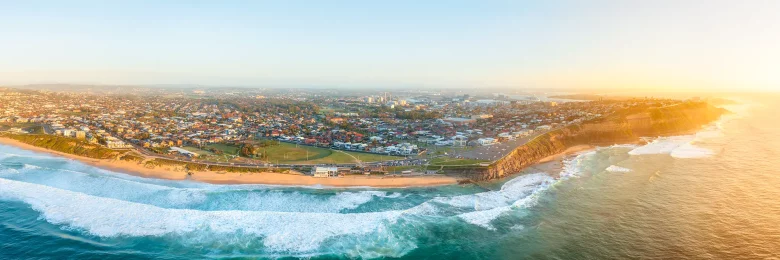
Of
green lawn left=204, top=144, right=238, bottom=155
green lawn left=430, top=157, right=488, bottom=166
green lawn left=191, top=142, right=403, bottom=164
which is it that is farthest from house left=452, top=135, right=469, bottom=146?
green lawn left=204, top=144, right=238, bottom=155

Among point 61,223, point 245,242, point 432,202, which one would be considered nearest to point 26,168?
point 61,223

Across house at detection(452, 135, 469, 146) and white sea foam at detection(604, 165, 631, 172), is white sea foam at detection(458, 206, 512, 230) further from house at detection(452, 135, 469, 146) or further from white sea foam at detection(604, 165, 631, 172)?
house at detection(452, 135, 469, 146)

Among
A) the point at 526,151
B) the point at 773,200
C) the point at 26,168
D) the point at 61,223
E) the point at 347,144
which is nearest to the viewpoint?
the point at 61,223

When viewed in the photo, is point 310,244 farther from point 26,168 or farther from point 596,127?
point 596,127

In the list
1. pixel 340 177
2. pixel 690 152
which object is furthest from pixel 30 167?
pixel 690 152

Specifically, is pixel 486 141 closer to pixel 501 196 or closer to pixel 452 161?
pixel 452 161

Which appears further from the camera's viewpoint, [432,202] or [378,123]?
[378,123]

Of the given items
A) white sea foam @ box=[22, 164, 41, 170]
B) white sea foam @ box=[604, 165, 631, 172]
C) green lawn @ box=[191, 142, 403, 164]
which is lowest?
white sea foam @ box=[604, 165, 631, 172]
